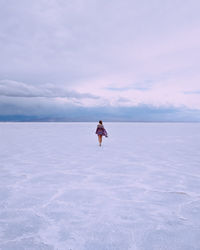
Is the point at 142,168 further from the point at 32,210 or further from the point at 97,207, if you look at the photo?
the point at 32,210

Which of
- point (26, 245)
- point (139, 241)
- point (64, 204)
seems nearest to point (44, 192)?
point (64, 204)

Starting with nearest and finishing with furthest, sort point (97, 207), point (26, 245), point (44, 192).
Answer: point (26, 245)
point (97, 207)
point (44, 192)

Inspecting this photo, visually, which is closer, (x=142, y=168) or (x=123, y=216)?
(x=123, y=216)

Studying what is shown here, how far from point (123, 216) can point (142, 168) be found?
11.2 feet

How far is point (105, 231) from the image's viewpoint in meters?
2.80

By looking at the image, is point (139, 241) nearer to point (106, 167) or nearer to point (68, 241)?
point (68, 241)

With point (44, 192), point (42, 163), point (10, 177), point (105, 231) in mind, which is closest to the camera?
point (105, 231)

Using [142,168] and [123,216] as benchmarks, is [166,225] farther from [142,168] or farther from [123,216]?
[142,168]

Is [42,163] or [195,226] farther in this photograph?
[42,163]

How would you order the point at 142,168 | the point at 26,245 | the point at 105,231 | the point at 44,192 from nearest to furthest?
the point at 26,245
the point at 105,231
the point at 44,192
the point at 142,168

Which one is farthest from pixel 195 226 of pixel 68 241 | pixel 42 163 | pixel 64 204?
pixel 42 163

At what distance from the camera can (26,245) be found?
8.25 ft

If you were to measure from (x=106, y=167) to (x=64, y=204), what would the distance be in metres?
3.08

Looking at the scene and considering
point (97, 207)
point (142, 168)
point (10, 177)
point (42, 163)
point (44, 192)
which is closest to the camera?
point (97, 207)
